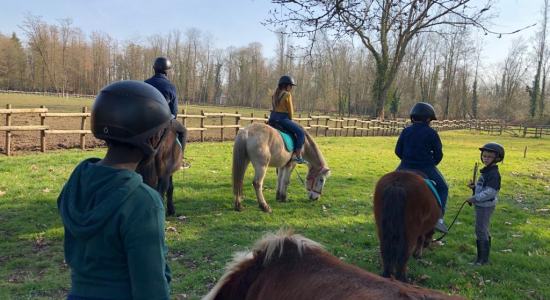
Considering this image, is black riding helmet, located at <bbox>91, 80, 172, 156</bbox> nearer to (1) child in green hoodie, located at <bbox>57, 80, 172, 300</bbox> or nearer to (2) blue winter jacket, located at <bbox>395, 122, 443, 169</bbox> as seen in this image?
(1) child in green hoodie, located at <bbox>57, 80, 172, 300</bbox>

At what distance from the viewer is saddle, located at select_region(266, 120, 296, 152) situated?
8.01 metres

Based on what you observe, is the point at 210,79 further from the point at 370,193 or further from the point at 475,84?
the point at 370,193

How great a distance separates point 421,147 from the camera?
204 inches

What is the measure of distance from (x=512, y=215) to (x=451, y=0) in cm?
610

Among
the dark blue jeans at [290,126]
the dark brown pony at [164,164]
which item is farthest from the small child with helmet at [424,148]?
the dark brown pony at [164,164]

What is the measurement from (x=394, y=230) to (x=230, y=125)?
1599 cm

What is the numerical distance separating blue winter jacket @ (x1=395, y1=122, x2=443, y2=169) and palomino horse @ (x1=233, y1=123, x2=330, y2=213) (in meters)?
3.10

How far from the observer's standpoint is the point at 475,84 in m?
62.4

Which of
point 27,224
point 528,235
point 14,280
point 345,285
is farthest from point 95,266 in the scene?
point 528,235

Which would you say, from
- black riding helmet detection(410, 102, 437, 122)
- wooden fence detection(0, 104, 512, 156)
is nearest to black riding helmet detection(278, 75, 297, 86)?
black riding helmet detection(410, 102, 437, 122)

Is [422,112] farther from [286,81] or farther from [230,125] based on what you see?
[230,125]

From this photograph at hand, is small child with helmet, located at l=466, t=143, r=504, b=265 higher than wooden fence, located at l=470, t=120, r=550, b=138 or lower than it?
lower

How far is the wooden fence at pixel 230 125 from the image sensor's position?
12469 mm

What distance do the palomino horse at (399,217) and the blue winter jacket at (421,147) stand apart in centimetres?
91
